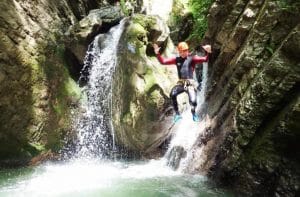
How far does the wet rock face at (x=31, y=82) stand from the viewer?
38.1 ft

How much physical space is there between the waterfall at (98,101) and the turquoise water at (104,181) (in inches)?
35.8

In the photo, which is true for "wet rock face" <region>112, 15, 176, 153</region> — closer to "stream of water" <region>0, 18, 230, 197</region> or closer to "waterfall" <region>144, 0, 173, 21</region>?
"stream of water" <region>0, 18, 230, 197</region>

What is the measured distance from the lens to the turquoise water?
8.94 metres

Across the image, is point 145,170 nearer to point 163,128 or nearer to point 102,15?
point 163,128

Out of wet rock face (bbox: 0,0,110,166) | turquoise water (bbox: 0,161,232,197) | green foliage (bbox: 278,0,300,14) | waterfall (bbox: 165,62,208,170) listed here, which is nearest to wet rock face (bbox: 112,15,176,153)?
waterfall (bbox: 165,62,208,170)

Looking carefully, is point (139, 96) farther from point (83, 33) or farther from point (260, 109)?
point (260, 109)

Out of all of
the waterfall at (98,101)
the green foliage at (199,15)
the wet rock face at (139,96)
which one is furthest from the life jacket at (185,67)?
the green foliage at (199,15)

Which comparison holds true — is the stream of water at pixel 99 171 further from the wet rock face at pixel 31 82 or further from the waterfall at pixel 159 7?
the waterfall at pixel 159 7

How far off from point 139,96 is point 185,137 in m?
1.93

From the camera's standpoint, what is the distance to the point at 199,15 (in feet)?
53.7

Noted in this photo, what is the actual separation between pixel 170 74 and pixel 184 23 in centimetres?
404

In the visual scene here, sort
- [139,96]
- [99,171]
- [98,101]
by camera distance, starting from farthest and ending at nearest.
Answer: [98,101] → [139,96] → [99,171]

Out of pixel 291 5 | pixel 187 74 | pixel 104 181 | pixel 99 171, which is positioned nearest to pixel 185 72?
pixel 187 74

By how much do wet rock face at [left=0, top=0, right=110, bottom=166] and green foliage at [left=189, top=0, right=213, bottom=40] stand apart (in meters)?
5.36
